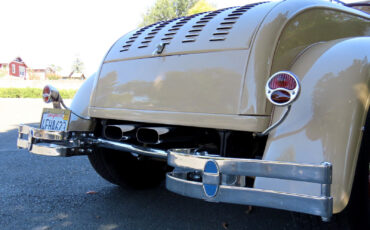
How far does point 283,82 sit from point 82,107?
6.41ft

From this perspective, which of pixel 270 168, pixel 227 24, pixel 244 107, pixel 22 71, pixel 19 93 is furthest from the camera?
pixel 22 71

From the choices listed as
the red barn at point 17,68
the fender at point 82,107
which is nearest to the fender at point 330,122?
the fender at point 82,107

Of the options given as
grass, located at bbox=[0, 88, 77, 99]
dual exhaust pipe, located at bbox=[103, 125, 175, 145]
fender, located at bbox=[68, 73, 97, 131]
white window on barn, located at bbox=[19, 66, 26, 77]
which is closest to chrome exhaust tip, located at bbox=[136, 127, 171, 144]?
dual exhaust pipe, located at bbox=[103, 125, 175, 145]

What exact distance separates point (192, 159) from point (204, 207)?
1.37 m

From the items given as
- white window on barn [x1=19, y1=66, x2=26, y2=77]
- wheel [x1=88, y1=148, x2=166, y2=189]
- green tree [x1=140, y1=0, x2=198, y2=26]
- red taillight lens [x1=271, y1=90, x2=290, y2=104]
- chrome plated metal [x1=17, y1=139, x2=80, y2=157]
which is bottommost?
white window on barn [x1=19, y1=66, x2=26, y2=77]

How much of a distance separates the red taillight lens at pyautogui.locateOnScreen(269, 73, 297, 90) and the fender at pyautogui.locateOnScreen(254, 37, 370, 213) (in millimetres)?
224

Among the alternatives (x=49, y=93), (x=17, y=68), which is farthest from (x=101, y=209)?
(x=17, y=68)

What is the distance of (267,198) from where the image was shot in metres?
1.61

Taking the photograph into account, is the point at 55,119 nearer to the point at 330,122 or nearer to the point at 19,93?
the point at 330,122

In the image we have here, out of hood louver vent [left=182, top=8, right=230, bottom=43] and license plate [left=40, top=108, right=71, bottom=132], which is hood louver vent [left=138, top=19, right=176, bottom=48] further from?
license plate [left=40, top=108, right=71, bottom=132]

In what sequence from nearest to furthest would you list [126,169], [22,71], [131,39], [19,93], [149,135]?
[149,135], [131,39], [126,169], [19,93], [22,71]

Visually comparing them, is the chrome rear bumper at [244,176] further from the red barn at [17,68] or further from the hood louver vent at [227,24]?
the red barn at [17,68]

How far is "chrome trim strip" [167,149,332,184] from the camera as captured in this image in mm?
1480

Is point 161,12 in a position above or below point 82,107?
above
